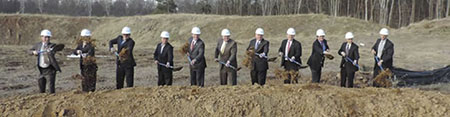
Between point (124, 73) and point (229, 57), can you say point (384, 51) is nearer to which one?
point (229, 57)

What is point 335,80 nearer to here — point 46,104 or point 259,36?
point 259,36

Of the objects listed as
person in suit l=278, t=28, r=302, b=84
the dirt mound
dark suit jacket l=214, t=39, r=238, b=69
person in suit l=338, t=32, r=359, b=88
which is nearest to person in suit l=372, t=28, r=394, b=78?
person in suit l=338, t=32, r=359, b=88

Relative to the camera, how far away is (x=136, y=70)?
1437 cm

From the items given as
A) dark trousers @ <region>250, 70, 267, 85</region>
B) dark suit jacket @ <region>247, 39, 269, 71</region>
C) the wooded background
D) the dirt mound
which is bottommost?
the dirt mound

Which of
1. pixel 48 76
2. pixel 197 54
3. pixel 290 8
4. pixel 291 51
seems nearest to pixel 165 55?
pixel 197 54

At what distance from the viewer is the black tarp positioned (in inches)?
372

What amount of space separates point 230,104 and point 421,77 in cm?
672

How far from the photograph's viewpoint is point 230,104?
5.00 metres

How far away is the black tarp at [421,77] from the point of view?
31.0 feet

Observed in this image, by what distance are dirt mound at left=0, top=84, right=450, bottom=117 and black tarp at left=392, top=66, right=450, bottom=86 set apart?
4218 mm

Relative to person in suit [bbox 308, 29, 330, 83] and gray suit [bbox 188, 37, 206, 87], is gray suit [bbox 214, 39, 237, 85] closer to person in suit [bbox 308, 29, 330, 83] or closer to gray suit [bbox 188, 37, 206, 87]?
gray suit [bbox 188, 37, 206, 87]

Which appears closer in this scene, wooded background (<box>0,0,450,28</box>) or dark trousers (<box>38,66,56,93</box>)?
dark trousers (<box>38,66,56,93</box>)

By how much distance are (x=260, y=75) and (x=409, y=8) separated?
148 ft

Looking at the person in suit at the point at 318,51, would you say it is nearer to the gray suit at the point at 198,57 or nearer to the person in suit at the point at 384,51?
the person in suit at the point at 384,51
